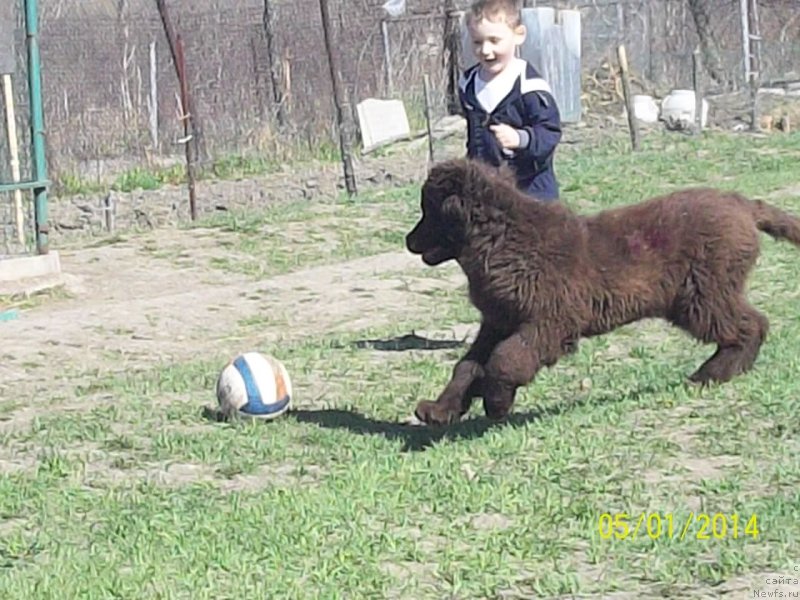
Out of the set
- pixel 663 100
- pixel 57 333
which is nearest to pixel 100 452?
pixel 57 333

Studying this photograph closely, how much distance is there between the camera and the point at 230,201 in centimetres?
1809

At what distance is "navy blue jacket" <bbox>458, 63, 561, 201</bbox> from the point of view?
781cm

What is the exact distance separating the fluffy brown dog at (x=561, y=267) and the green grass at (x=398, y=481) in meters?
0.29

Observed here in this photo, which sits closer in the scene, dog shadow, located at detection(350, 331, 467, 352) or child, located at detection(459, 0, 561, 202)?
child, located at detection(459, 0, 561, 202)

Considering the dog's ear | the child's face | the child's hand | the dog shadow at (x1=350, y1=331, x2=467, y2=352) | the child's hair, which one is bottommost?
the dog shadow at (x1=350, y1=331, x2=467, y2=352)

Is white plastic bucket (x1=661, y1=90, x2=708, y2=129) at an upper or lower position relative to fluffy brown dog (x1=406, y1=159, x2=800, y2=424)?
upper

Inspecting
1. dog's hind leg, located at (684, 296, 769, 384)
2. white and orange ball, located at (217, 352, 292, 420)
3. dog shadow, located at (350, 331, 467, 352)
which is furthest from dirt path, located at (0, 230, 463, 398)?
dog's hind leg, located at (684, 296, 769, 384)

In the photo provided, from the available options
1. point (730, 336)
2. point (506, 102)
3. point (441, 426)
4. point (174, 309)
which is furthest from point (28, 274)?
point (730, 336)

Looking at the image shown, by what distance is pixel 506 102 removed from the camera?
784 cm
